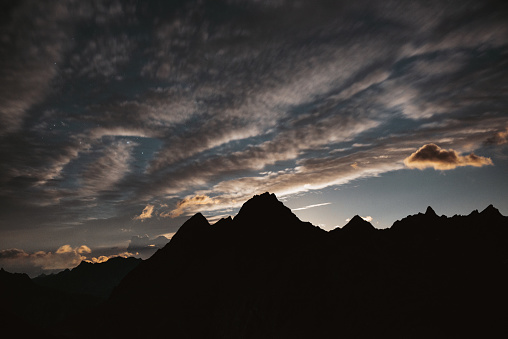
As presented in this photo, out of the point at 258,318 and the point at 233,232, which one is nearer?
the point at 258,318

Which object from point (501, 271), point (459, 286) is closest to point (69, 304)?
point (459, 286)

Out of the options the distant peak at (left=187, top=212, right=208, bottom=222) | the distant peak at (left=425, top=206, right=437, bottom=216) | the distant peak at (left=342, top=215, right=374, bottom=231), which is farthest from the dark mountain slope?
the distant peak at (left=425, top=206, right=437, bottom=216)

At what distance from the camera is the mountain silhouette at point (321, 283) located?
208ft

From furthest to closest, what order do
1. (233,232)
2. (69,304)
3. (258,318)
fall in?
(69,304) → (233,232) → (258,318)

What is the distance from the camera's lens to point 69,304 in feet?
539

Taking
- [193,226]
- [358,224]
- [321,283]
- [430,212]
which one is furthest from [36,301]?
[430,212]

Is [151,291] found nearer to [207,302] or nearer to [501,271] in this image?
[207,302]

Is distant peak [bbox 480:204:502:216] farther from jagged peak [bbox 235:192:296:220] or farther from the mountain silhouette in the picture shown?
jagged peak [bbox 235:192:296:220]

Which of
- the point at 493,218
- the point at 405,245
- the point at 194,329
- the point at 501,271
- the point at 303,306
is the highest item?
the point at 493,218

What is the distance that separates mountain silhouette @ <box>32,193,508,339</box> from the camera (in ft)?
208

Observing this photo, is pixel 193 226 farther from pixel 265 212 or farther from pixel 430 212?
pixel 430 212

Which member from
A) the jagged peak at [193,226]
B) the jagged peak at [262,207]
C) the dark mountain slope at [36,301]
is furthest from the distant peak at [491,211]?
the dark mountain slope at [36,301]

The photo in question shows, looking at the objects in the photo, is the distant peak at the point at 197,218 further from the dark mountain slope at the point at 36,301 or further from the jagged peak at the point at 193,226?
the dark mountain slope at the point at 36,301

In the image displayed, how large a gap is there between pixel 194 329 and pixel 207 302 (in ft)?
28.9
